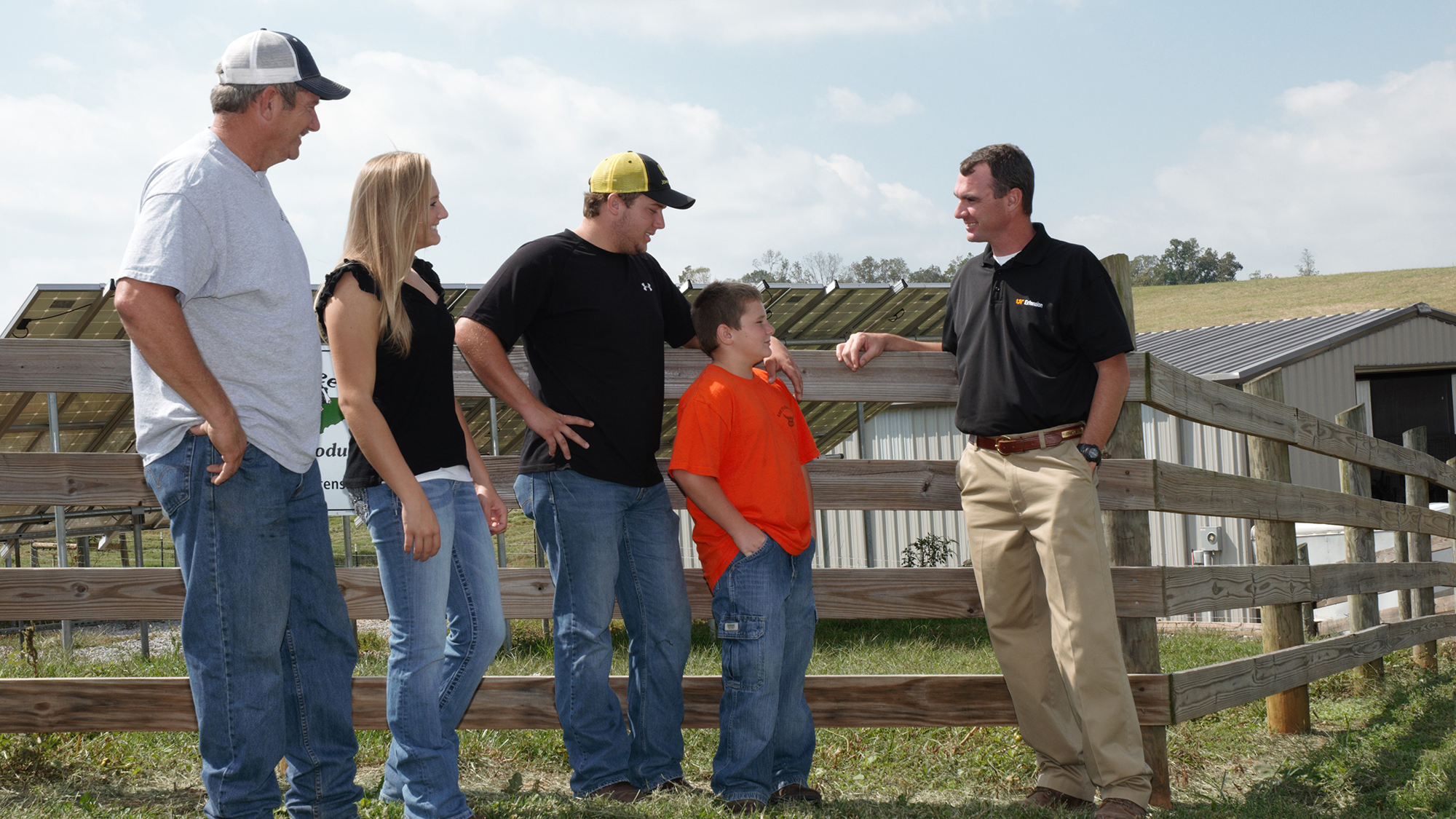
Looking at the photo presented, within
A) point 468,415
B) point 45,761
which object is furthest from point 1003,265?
point 468,415

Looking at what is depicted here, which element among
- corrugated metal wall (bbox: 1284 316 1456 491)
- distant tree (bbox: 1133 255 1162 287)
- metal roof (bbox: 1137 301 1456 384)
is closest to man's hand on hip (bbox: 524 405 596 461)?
metal roof (bbox: 1137 301 1456 384)

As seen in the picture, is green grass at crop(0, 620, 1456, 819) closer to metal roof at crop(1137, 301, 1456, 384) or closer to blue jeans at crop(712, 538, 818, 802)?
blue jeans at crop(712, 538, 818, 802)

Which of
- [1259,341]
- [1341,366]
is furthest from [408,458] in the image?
[1259,341]

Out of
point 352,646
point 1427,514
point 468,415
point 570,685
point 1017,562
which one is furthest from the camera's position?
point 468,415

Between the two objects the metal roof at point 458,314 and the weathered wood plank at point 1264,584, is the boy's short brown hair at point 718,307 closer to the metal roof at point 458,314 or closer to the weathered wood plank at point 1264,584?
the weathered wood plank at point 1264,584

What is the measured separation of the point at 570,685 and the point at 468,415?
1255 centimetres

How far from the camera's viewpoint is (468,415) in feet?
51.4

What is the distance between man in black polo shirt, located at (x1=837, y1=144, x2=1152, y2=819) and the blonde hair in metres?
1.62

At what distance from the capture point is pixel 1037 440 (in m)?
3.72

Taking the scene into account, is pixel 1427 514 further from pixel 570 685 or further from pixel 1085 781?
pixel 570 685

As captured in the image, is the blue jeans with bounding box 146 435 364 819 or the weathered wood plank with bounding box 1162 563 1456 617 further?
the weathered wood plank with bounding box 1162 563 1456 617

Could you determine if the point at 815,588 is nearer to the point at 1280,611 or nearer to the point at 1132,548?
the point at 1132,548

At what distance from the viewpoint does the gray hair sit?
9.23 ft

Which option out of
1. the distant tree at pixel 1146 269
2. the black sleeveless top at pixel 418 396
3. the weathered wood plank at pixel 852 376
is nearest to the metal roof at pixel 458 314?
the weathered wood plank at pixel 852 376
